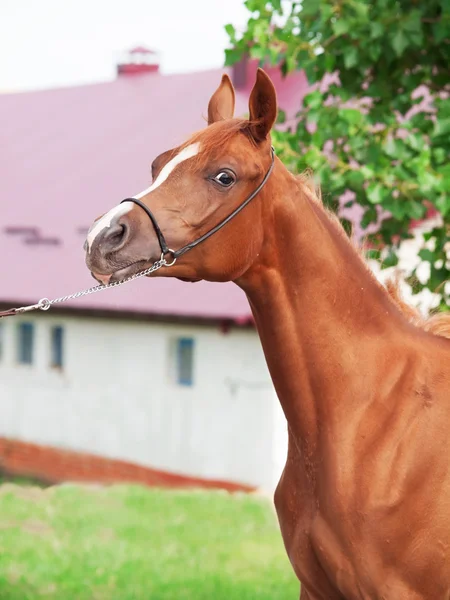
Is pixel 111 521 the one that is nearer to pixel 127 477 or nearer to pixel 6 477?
pixel 127 477

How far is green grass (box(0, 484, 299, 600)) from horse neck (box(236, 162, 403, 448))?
14.5 ft

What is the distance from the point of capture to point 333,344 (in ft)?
11.3

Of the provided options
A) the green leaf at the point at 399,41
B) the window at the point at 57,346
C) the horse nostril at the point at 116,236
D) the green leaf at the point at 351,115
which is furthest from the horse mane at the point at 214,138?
the window at the point at 57,346

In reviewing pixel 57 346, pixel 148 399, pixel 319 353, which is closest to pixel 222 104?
pixel 319 353

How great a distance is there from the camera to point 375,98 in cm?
602

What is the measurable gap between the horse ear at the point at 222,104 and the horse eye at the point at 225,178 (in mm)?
553

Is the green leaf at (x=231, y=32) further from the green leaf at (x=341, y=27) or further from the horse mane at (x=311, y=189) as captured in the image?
the horse mane at (x=311, y=189)

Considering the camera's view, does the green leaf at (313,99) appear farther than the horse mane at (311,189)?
Yes

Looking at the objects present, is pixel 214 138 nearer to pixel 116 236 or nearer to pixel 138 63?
pixel 116 236

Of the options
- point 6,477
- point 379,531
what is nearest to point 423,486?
point 379,531

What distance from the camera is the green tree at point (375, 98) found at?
214 inches

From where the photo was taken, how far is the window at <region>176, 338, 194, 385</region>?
56.1 ft

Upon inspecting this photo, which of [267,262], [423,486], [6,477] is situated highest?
[267,262]

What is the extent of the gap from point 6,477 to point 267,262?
1639cm
